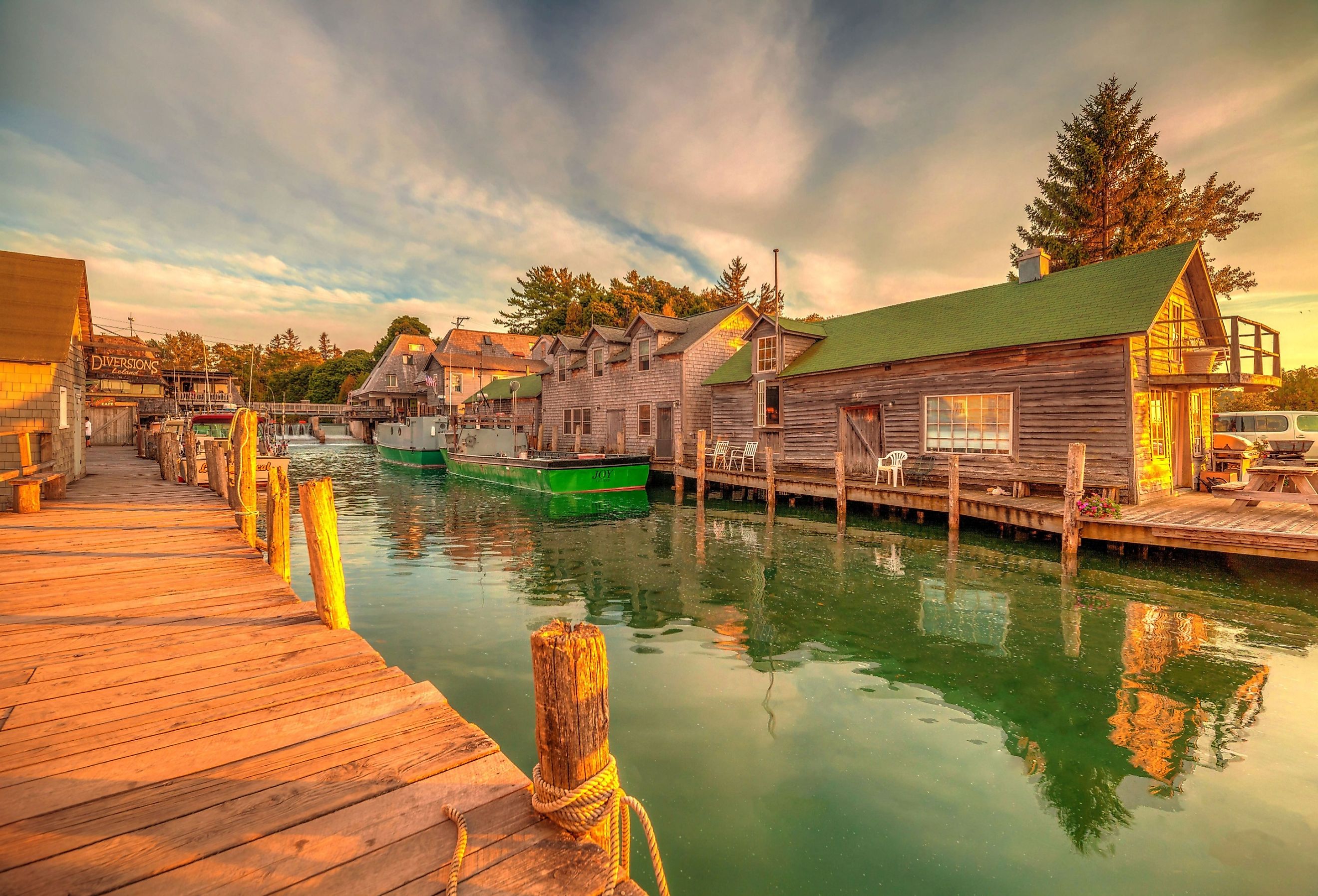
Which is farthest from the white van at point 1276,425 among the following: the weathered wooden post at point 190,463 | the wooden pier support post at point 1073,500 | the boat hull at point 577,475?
the weathered wooden post at point 190,463

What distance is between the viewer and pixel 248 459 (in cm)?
937

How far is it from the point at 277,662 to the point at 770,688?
15.6ft

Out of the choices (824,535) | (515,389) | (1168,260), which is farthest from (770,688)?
(515,389)

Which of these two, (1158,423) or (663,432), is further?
(663,432)

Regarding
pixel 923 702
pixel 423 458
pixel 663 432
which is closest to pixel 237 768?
pixel 923 702

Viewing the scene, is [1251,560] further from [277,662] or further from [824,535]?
[277,662]

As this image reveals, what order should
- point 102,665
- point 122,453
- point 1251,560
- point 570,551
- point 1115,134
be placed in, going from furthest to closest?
point 1115,134, point 122,453, point 570,551, point 1251,560, point 102,665

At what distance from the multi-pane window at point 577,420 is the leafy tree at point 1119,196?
2666 centimetres

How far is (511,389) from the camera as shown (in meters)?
41.3

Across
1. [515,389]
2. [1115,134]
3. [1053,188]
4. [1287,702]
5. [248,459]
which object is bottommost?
[1287,702]

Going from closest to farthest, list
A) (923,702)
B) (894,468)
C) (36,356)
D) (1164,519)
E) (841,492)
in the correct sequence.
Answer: (923,702), (1164,519), (36,356), (841,492), (894,468)

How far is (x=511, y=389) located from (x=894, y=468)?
31124 mm

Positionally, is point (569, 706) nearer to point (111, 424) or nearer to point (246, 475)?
point (246, 475)

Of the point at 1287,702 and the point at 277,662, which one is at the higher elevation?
the point at 277,662
